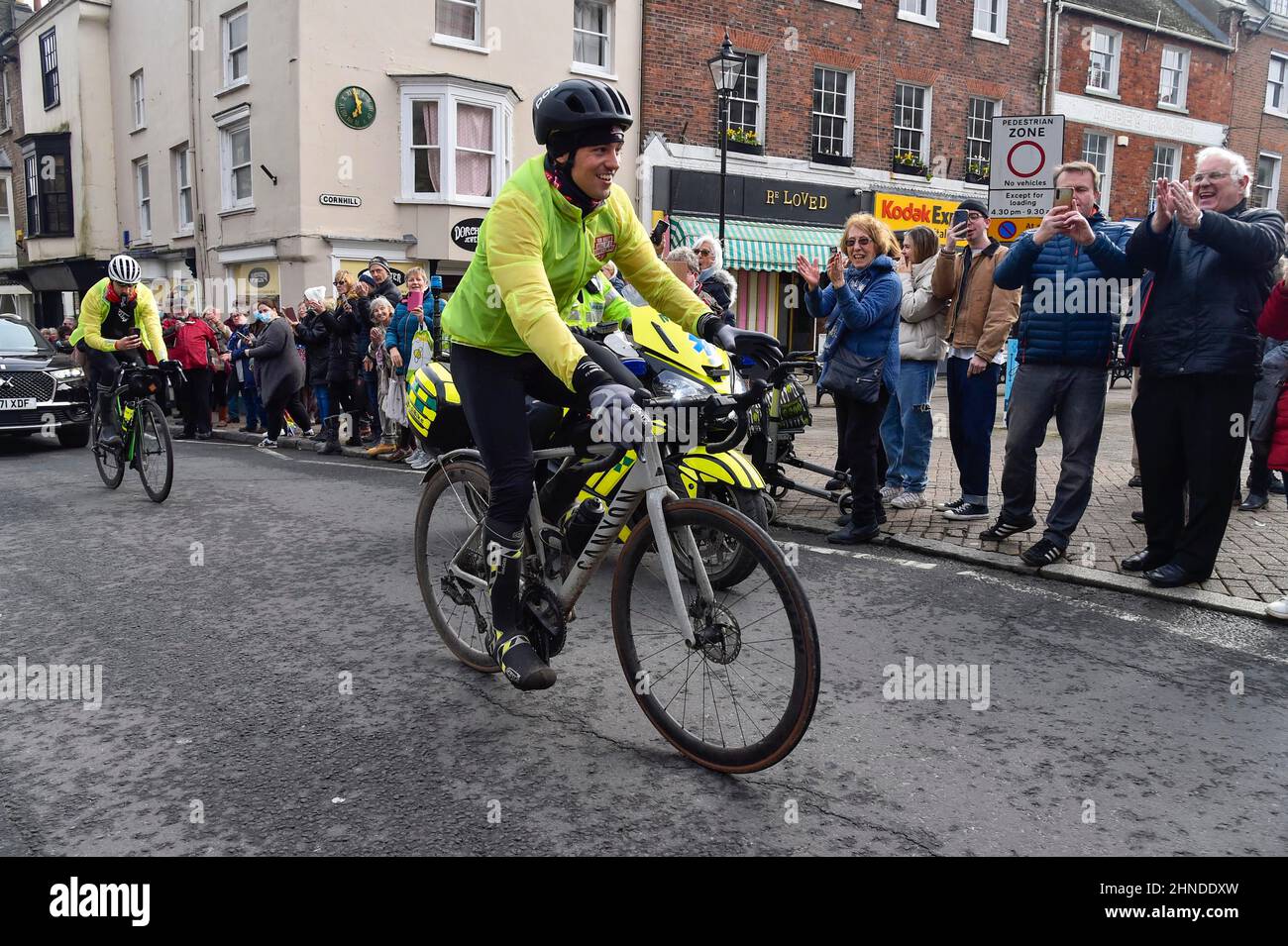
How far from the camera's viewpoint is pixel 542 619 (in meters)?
3.67

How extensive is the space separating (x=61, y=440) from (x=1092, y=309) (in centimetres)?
1256

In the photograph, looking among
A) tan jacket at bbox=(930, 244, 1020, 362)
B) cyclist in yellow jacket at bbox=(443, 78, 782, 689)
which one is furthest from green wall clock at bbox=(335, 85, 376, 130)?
cyclist in yellow jacket at bbox=(443, 78, 782, 689)

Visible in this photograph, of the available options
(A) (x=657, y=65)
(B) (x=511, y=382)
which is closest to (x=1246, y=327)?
(B) (x=511, y=382)

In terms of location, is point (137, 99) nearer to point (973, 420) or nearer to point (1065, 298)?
point (973, 420)

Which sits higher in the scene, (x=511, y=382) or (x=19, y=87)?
(x=19, y=87)

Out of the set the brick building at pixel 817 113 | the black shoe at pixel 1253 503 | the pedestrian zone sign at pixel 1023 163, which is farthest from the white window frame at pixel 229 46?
the black shoe at pixel 1253 503

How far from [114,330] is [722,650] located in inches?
314

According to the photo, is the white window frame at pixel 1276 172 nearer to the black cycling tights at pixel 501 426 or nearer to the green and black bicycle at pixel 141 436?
the green and black bicycle at pixel 141 436

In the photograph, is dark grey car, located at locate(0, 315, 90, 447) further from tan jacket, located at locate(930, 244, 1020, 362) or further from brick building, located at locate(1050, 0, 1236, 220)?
brick building, located at locate(1050, 0, 1236, 220)

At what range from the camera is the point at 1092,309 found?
5961 millimetres

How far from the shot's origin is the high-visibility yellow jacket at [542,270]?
3209mm

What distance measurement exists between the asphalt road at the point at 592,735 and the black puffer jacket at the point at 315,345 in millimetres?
7130

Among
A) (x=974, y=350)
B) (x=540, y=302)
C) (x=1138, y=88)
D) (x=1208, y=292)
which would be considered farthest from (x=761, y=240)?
(x=540, y=302)
